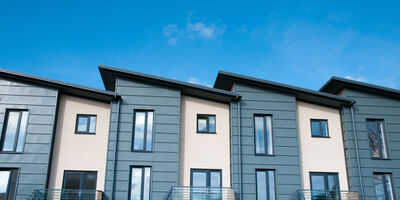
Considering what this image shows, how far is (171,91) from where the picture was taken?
57.1 feet

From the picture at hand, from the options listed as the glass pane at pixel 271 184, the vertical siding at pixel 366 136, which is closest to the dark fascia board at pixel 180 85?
the glass pane at pixel 271 184

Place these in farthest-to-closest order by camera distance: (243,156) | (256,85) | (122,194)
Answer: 1. (256,85)
2. (243,156)
3. (122,194)

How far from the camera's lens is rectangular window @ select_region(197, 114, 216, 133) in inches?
685

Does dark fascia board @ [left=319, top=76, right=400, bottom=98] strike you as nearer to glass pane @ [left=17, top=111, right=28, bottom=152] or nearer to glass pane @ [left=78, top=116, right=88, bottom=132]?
glass pane @ [left=78, top=116, right=88, bottom=132]

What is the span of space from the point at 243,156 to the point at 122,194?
4.83 meters

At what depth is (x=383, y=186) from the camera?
17.2 meters

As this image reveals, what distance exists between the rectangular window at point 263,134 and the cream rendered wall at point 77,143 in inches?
236

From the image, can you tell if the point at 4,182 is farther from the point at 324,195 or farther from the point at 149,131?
the point at 324,195

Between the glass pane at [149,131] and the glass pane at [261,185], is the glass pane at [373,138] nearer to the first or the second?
the glass pane at [261,185]

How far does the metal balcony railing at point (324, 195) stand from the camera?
16500 mm

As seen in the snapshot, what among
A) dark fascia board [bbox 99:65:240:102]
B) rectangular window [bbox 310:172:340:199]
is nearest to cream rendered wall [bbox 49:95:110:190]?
dark fascia board [bbox 99:65:240:102]

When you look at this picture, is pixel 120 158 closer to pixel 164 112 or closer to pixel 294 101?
pixel 164 112

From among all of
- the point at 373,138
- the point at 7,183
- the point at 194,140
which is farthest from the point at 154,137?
the point at 373,138

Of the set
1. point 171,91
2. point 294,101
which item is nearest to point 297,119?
point 294,101
